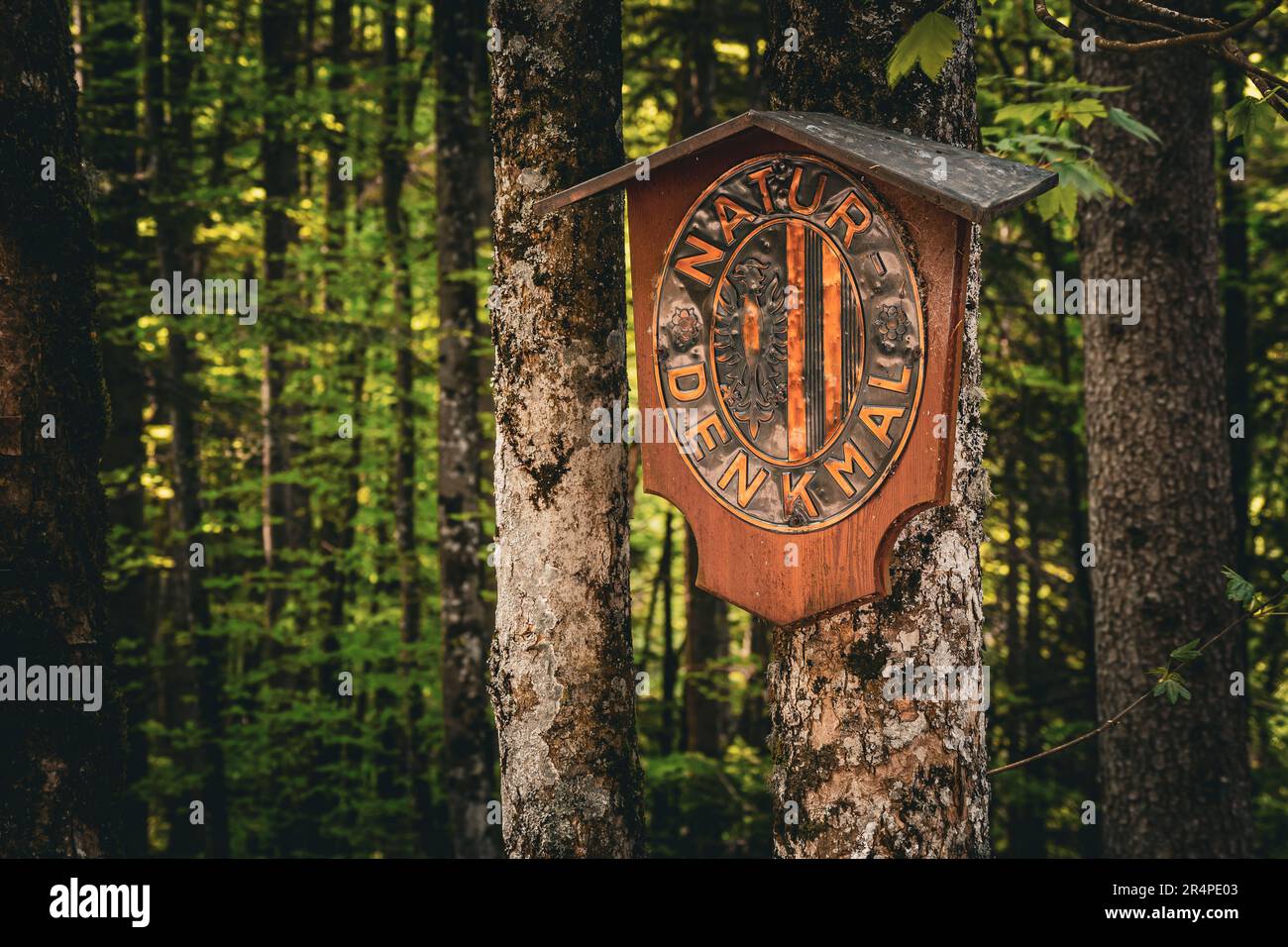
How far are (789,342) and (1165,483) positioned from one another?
392cm

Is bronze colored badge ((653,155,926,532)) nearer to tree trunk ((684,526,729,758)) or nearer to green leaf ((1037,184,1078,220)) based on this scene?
green leaf ((1037,184,1078,220))

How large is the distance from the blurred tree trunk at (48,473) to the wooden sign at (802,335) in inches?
83.6

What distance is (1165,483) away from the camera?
5.46 m

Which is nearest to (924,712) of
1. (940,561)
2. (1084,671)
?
(940,561)

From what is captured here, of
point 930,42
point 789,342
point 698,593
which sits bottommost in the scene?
point 698,593

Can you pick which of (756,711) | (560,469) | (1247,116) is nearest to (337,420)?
(756,711)

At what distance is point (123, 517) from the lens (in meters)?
8.61

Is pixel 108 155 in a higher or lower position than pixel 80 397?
higher

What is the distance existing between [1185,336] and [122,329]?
7.28m

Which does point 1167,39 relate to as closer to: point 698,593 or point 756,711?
point 698,593

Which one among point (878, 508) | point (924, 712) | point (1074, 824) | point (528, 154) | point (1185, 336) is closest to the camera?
point (878, 508)

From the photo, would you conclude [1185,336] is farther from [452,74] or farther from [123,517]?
[123,517]

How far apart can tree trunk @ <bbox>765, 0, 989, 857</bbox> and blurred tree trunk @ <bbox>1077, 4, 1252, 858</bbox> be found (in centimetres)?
321

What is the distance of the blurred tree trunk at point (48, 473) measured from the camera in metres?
3.42
